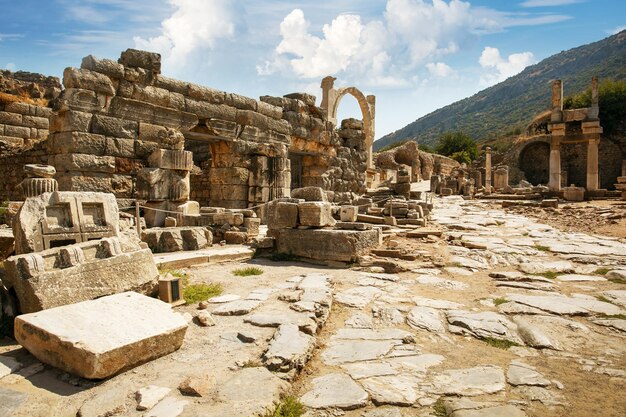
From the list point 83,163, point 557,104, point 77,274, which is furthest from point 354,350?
point 557,104

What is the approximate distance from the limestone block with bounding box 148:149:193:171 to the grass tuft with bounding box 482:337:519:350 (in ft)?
22.2

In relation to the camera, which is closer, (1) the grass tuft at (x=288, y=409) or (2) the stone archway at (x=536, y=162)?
(1) the grass tuft at (x=288, y=409)

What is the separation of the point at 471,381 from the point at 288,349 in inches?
52.6

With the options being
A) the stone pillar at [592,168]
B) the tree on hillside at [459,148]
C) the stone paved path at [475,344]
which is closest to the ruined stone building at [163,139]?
the stone paved path at [475,344]

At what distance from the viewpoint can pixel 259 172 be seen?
36.7 ft

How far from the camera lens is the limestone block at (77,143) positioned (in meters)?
7.60

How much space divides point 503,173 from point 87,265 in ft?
94.6

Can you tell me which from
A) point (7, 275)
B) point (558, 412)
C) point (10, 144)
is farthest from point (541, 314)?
point (10, 144)

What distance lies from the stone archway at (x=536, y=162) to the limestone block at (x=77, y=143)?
3701 centimetres

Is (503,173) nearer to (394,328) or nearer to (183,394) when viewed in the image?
(394,328)

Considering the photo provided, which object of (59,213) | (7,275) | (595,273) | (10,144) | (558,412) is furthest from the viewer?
(10,144)

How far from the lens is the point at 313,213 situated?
719cm

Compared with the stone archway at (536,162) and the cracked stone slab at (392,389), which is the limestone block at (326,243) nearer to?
the cracked stone slab at (392,389)

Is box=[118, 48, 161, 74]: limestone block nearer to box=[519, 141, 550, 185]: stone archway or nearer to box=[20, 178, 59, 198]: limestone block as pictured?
box=[20, 178, 59, 198]: limestone block
